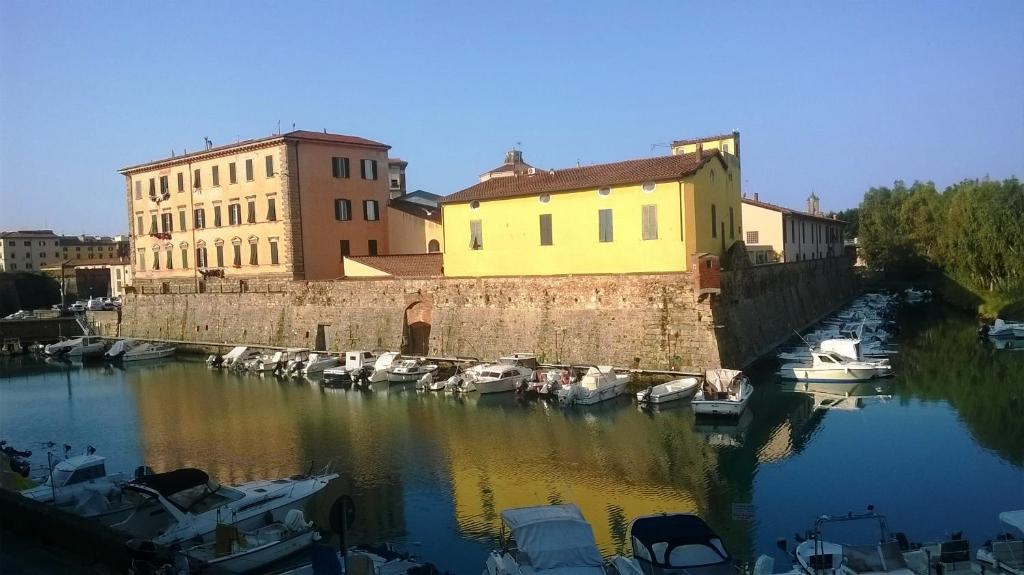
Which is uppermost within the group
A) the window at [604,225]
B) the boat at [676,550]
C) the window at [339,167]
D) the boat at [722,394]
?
the window at [339,167]

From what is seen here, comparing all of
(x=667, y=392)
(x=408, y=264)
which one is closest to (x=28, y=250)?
(x=408, y=264)

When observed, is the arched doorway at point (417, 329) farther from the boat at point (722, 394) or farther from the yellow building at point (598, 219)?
the boat at point (722, 394)

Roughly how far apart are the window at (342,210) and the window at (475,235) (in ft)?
41.5

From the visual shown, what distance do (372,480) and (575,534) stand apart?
7.81m

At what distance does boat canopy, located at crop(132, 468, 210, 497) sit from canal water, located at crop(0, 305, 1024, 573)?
313 cm

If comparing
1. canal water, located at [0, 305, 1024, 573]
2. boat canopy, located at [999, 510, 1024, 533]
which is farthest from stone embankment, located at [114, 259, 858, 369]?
boat canopy, located at [999, 510, 1024, 533]

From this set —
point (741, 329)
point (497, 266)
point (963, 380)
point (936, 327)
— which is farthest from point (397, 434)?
point (936, 327)

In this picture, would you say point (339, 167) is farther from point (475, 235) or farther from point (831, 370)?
point (831, 370)

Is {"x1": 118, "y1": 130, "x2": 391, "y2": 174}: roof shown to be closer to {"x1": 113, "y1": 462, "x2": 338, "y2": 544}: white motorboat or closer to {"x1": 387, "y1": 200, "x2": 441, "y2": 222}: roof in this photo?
{"x1": 387, "y1": 200, "x2": 441, "y2": 222}: roof

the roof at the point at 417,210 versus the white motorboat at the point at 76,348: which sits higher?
the roof at the point at 417,210

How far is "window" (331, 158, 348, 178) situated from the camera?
140 feet

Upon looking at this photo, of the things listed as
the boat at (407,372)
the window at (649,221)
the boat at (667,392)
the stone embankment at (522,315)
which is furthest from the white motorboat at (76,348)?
the boat at (667,392)

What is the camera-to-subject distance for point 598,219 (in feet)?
96.9

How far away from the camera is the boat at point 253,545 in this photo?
41.6 ft
